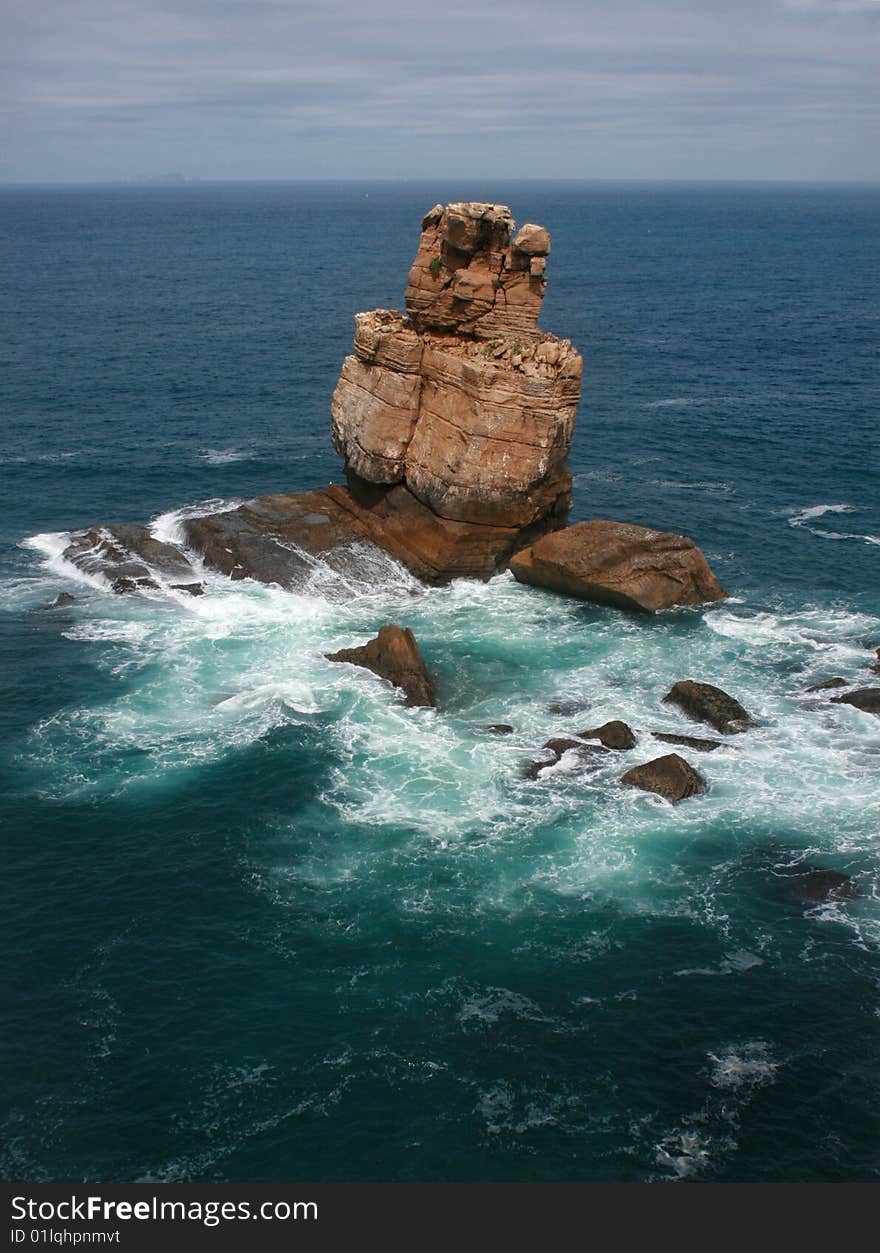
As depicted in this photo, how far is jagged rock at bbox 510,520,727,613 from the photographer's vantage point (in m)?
72.2

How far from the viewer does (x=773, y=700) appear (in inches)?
2445

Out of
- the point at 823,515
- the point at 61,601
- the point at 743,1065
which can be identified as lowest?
the point at 743,1065

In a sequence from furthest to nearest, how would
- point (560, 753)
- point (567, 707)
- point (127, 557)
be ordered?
point (127, 557) < point (567, 707) < point (560, 753)

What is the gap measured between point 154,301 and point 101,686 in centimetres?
12731

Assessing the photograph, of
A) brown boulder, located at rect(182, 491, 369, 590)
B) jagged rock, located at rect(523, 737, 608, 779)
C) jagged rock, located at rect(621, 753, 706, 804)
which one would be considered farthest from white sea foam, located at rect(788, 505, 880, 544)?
jagged rock, located at rect(621, 753, 706, 804)

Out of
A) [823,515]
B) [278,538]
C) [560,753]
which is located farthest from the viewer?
[823,515]

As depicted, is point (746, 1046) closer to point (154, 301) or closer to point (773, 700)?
point (773, 700)

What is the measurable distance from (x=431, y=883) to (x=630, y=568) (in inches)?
1239

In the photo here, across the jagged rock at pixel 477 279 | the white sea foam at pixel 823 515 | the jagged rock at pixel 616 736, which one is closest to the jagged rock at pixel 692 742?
the jagged rock at pixel 616 736

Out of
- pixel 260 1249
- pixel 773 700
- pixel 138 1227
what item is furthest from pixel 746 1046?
pixel 773 700

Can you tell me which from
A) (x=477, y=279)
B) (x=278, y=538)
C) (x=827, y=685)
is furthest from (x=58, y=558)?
(x=827, y=685)

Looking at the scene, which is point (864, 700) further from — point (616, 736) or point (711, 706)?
point (616, 736)

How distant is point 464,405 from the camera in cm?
7444

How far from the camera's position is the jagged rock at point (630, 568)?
237 ft
